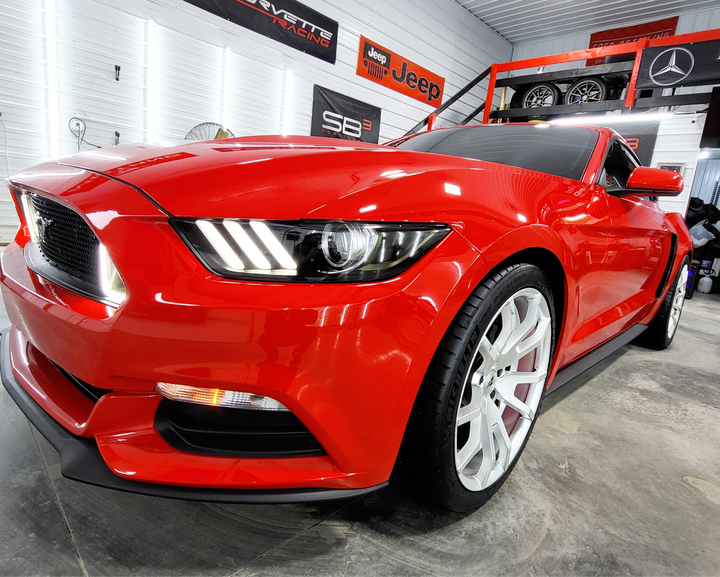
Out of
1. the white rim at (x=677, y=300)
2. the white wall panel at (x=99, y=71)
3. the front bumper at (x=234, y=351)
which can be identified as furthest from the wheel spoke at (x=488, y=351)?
the white wall panel at (x=99, y=71)

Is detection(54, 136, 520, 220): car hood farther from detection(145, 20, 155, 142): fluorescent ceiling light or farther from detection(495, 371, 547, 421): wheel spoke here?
detection(145, 20, 155, 142): fluorescent ceiling light

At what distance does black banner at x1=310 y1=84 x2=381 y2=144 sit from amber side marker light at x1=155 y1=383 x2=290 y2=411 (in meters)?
6.79

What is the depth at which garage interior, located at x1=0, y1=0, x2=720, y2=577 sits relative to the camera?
98 centimetres

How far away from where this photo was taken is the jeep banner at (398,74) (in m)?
7.91

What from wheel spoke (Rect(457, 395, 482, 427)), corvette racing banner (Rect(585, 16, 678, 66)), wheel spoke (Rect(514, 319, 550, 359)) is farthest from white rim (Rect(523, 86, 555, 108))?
wheel spoke (Rect(457, 395, 482, 427))

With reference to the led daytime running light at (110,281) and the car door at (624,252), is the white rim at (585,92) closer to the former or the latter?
the car door at (624,252)

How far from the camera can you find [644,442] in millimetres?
1671

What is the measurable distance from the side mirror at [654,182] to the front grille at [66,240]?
1831mm

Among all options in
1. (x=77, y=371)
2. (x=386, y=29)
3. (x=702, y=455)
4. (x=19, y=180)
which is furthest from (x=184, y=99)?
(x=702, y=455)

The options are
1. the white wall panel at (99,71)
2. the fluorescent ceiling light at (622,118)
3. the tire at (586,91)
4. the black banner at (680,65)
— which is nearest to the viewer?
the white wall panel at (99,71)

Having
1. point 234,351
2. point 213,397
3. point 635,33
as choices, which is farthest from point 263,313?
point 635,33

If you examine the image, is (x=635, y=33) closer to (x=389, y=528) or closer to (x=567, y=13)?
(x=567, y=13)

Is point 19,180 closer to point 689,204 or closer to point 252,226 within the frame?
point 252,226

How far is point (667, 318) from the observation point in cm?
278
